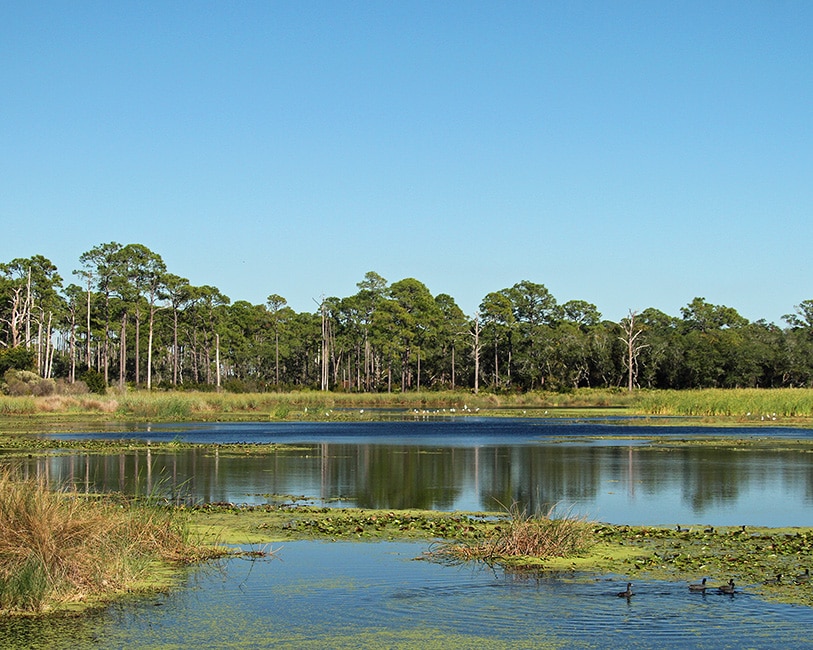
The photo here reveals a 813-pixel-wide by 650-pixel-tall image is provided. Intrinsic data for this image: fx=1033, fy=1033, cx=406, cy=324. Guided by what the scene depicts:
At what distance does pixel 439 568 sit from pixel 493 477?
12419 mm

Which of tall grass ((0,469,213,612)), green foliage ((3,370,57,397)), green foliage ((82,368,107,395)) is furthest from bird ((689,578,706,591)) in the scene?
green foliage ((82,368,107,395))

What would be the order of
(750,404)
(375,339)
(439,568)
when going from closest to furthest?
1. (439,568)
2. (750,404)
3. (375,339)

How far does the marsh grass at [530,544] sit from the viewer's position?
13.9 metres

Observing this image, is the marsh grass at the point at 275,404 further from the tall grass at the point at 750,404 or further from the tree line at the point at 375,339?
the tree line at the point at 375,339

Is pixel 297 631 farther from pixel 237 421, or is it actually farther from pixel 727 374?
pixel 727 374

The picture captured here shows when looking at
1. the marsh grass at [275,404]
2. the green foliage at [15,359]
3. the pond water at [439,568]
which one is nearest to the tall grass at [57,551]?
the pond water at [439,568]

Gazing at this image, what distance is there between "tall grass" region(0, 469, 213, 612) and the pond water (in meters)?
0.51

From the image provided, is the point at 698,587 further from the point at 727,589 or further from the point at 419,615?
the point at 419,615

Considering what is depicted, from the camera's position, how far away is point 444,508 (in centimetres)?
1956

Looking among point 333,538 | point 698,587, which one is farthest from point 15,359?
point 698,587

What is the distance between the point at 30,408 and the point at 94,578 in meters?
48.2

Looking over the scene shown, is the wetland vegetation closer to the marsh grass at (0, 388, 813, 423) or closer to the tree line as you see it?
the marsh grass at (0, 388, 813, 423)

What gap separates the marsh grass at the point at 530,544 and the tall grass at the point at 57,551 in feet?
14.0

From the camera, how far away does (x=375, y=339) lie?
340ft
